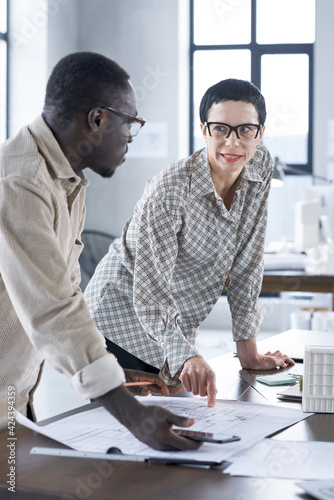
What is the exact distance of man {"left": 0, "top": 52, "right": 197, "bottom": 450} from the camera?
3.01ft

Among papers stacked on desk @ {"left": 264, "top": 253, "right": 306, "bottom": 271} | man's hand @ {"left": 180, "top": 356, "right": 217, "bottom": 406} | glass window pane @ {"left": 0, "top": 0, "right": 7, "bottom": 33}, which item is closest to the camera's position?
man's hand @ {"left": 180, "top": 356, "right": 217, "bottom": 406}

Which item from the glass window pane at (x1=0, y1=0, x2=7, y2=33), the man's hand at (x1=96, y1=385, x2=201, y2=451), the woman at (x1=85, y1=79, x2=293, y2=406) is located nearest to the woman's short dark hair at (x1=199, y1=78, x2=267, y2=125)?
the woman at (x1=85, y1=79, x2=293, y2=406)

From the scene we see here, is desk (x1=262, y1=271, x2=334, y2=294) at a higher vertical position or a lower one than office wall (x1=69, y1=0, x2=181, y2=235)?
lower

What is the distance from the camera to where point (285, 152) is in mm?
6777

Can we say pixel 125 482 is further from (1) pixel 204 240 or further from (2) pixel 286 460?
(1) pixel 204 240

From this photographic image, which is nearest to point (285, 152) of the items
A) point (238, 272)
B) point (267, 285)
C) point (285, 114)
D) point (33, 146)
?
point (285, 114)

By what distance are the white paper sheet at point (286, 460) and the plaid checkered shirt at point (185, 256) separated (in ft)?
1.75

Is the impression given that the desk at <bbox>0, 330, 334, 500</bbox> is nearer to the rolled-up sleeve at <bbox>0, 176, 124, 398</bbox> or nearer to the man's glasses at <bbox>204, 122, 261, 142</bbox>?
the rolled-up sleeve at <bbox>0, 176, 124, 398</bbox>

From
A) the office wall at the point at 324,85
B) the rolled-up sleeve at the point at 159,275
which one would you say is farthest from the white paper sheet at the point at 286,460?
the office wall at the point at 324,85

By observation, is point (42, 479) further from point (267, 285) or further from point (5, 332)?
point (267, 285)

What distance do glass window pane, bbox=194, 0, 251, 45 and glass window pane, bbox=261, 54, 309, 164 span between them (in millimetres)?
444

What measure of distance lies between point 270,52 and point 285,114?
665 mm

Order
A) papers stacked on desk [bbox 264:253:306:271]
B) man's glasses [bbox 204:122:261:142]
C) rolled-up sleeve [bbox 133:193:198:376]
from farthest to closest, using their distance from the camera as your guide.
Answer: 1. papers stacked on desk [bbox 264:253:306:271]
2. man's glasses [bbox 204:122:261:142]
3. rolled-up sleeve [bbox 133:193:198:376]

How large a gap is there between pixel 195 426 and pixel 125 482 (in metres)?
0.27
